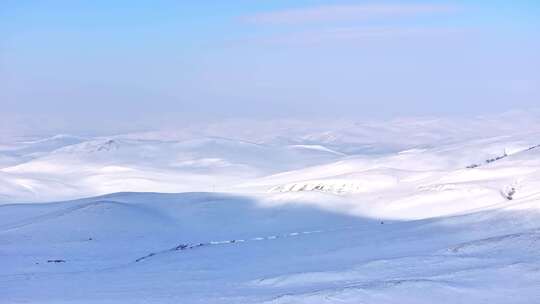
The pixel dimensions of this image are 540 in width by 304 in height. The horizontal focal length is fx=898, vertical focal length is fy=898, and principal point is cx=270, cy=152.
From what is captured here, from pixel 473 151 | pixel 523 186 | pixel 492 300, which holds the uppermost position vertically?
pixel 473 151

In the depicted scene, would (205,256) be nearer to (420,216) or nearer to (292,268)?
(292,268)

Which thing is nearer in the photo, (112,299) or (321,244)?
(112,299)

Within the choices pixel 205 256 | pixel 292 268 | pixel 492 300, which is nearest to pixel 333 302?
pixel 492 300

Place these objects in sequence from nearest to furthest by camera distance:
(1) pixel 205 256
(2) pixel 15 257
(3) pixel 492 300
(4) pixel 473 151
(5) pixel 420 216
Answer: (3) pixel 492 300
(1) pixel 205 256
(2) pixel 15 257
(5) pixel 420 216
(4) pixel 473 151

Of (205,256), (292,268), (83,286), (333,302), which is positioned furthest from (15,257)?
(333,302)

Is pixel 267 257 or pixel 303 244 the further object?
pixel 303 244

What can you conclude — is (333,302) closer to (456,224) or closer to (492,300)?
(492,300)

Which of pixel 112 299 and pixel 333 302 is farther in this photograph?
pixel 112 299

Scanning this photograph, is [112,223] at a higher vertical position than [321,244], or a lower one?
higher

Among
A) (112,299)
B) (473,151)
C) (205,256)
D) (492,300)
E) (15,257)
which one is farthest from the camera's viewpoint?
(473,151)
